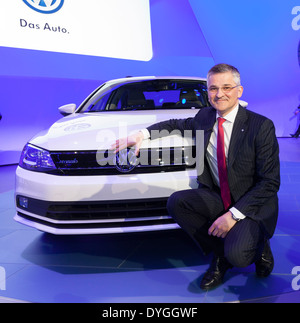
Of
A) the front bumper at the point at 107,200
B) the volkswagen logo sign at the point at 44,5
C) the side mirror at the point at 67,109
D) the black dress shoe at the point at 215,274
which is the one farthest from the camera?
the volkswagen logo sign at the point at 44,5

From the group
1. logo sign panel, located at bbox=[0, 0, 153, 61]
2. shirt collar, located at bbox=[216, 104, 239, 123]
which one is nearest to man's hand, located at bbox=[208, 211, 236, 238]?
shirt collar, located at bbox=[216, 104, 239, 123]

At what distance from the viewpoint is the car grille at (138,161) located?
189 cm

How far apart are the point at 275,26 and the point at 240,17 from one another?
2.97 ft

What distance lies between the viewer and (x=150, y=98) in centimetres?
313

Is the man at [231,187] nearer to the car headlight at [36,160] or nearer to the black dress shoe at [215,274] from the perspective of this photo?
the black dress shoe at [215,274]

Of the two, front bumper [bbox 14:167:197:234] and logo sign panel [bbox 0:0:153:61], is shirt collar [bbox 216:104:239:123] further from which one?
logo sign panel [bbox 0:0:153:61]

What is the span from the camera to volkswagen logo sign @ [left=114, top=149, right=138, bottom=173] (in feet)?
6.17

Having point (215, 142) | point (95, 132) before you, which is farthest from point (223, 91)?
point (95, 132)

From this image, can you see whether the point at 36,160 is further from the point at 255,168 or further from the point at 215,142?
the point at 255,168

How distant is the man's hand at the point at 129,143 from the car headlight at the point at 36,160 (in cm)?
38

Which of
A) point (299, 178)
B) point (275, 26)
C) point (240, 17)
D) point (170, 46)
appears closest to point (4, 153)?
point (170, 46)

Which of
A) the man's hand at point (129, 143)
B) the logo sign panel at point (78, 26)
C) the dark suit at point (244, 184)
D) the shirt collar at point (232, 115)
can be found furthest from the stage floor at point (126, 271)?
the logo sign panel at point (78, 26)

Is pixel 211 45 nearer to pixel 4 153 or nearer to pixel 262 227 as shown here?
pixel 4 153

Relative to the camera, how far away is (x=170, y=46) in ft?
23.8
